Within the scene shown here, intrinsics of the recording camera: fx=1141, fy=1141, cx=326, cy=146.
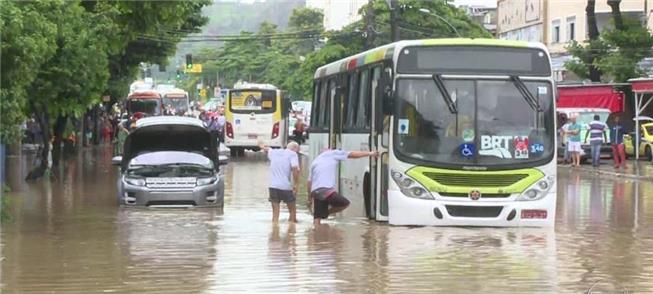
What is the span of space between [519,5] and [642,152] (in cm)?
3060

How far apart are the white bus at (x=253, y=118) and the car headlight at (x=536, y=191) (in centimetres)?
3346

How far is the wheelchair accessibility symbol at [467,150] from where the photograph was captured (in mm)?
17031

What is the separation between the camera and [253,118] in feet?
167

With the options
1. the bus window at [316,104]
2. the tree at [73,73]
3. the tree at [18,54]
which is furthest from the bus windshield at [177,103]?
the tree at [18,54]

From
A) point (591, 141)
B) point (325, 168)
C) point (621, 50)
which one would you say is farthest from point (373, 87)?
point (621, 50)

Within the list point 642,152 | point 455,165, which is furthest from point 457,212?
point 642,152

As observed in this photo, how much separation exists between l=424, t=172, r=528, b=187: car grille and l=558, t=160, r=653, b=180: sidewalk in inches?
667

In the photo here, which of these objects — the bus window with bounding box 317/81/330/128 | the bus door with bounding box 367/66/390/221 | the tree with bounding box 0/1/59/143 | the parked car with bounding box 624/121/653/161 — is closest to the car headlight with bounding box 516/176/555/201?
the bus door with bounding box 367/66/390/221

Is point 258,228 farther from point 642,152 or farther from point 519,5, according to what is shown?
point 519,5

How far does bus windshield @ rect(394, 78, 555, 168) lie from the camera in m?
17.1

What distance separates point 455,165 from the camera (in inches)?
669

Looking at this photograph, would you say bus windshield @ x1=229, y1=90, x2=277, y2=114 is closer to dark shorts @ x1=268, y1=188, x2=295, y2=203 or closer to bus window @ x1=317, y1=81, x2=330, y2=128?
bus window @ x1=317, y1=81, x2=330, y2=128

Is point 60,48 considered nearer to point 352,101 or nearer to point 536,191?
point 352,101

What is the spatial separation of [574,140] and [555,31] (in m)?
27.7
